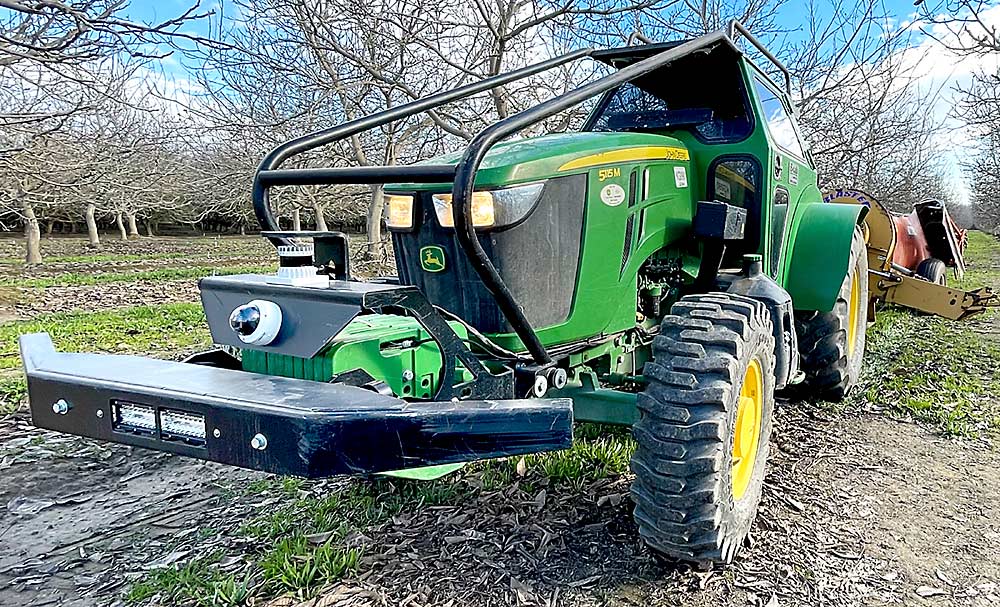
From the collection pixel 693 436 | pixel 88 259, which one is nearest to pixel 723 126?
pixel 693 436

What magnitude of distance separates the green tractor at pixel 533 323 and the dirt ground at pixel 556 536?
0.30 m

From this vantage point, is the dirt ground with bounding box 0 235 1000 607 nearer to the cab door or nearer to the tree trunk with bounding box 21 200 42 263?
the cab door

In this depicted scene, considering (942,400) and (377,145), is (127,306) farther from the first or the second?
(942,400)

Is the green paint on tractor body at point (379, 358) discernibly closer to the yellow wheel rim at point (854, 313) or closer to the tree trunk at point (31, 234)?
the yellow wheel rim at point (854, 313)

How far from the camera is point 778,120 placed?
13.9ft

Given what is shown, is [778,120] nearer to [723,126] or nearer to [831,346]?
[723,126]

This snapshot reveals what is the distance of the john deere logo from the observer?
3.04m

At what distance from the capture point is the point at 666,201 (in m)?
3.44

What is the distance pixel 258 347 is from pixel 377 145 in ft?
36.2

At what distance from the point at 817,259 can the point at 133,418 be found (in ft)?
12.5

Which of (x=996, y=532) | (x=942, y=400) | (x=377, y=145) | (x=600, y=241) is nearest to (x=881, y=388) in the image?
(x=942, y=400)

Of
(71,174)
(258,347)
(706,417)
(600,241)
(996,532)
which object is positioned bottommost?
(996,532)

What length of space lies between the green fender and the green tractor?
0.51m

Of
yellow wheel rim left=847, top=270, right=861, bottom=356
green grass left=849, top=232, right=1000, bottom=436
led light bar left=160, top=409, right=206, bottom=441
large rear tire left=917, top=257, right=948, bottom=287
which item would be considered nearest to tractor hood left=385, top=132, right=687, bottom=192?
led light bar left=160, top=409, right=206, bottom=441
